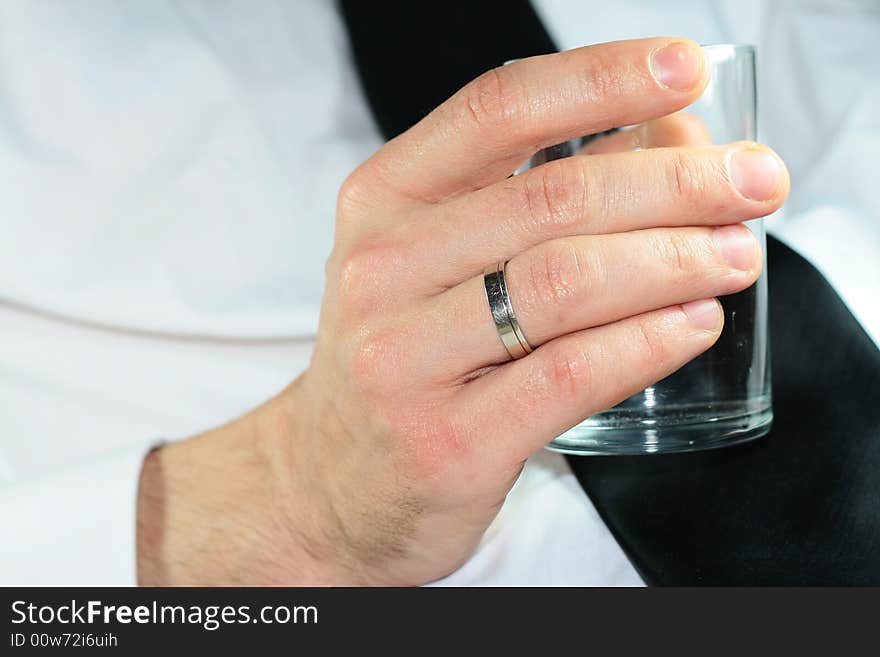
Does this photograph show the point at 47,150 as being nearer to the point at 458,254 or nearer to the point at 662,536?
the point at 458,254

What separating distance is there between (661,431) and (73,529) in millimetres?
497

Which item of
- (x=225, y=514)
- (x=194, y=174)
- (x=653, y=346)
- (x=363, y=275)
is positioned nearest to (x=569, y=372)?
(x=653, y=346)

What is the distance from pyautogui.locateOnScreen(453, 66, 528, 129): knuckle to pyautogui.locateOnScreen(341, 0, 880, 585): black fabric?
0.24 m

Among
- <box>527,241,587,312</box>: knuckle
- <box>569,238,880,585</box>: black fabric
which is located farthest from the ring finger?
<box>569,238,880,585</box>: black fabric

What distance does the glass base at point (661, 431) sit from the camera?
661 millimetres

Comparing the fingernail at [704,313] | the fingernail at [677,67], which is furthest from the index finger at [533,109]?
the fingernail at [704,313]

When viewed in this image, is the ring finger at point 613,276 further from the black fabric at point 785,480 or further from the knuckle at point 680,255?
the black fabric at point 785,480

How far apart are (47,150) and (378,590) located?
1.74 feet

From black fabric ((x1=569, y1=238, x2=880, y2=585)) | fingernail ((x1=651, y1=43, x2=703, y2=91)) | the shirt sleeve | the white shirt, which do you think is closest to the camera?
fingernail ((x1=651, y1=43, x2=703, y2=91))

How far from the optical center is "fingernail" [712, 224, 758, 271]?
60 centimetres

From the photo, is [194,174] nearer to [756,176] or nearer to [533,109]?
[533,109]

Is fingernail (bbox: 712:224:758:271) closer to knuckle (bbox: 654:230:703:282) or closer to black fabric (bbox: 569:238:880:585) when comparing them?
knuckle (bbox: 654:230:703:282)

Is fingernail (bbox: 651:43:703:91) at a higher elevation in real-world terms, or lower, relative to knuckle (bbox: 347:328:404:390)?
higher

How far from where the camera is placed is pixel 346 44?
1.07 m
